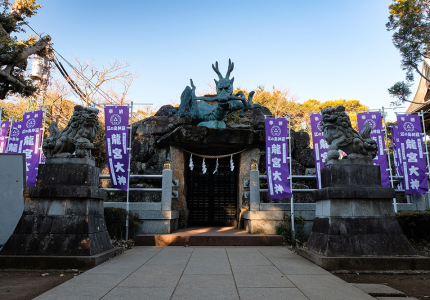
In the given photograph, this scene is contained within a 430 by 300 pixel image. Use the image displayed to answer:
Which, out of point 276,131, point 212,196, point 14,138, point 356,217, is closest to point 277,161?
point 276,131

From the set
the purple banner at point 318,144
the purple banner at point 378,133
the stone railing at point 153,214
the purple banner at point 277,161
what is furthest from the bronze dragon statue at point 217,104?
the purple banner at point 378,133

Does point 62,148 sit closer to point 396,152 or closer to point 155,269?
point 155,269

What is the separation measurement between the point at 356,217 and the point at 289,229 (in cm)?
367

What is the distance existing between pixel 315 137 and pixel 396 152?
11.5ft

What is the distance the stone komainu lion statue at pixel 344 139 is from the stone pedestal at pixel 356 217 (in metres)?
0.23

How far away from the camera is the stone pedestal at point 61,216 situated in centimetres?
514

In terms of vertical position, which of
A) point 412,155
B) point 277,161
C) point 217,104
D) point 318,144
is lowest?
point 277,161

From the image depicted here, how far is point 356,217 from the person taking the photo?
17.7 ft

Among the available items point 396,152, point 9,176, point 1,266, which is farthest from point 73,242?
point 396,152

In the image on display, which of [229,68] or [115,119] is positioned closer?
[115,119]

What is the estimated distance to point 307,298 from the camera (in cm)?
338

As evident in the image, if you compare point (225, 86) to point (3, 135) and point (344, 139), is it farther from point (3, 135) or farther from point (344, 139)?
point (3, 135)

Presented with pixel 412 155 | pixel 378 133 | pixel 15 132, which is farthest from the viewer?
pixel 15 132

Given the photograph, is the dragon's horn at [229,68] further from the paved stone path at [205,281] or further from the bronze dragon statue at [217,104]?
the paved stone path at [205,281]
